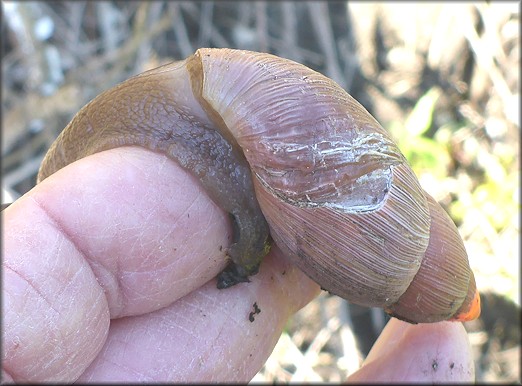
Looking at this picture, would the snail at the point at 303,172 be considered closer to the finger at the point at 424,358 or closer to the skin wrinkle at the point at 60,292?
the finger at the point at 424,358

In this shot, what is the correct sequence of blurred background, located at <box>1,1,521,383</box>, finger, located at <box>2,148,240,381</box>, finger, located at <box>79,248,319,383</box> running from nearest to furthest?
finger, located at <box>2,148,240,381</box>, finger, located at <box>79,248,319,383</box>, blurred background, located at <box>1,1,521,383</box>

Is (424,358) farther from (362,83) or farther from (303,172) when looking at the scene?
(362,83)

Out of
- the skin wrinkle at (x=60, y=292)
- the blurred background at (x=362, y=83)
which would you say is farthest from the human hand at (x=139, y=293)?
the blurred background at (x=362, y=83)

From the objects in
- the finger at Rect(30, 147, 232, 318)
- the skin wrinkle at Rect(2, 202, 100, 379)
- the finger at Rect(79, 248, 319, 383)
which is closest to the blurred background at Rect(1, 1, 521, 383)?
the finger at Rect(79, 248, 319, 383)

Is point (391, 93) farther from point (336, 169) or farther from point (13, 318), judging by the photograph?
point (13, 318)

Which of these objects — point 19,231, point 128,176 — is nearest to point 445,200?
point 128,176

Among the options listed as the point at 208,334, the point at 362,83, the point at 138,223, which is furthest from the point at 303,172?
the point at 362,83

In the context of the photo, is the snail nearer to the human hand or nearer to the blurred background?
the human hand

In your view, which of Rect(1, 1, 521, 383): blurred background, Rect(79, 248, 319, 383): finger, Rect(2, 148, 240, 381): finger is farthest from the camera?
Rect(1, 1, 521, 383): blurred background
